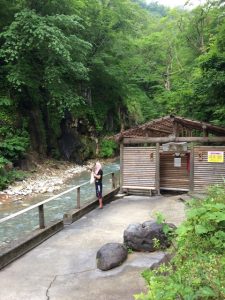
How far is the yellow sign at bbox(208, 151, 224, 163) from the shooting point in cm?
1181

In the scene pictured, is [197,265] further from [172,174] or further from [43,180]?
[43,180]

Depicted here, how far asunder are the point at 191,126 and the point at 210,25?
1593 centimetres

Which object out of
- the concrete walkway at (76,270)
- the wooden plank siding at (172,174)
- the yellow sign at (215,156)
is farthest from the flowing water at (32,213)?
the yellow sign at (215,156)

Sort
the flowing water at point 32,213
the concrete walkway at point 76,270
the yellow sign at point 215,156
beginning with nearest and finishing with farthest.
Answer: the concrete walkway at point 76,270
the flowing water at point 32,213
the yellow sign at point 215,156

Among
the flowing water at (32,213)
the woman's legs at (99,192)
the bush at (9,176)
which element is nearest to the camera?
the flowing water at (32,213)

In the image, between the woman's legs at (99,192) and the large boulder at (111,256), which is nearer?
the large boulder at (111,256)

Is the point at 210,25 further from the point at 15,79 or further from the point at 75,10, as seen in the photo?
the point at 15,79

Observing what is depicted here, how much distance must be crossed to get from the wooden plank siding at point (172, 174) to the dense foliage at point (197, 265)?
7.63 m

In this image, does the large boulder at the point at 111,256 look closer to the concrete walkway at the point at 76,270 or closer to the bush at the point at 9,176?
the concrete walkway at the point at 76,270

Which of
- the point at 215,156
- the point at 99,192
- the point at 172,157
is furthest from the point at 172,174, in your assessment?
the point at 99,192

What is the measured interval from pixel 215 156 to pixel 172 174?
1879 millimetres

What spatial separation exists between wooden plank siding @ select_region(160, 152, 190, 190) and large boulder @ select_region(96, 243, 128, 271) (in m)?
6.76

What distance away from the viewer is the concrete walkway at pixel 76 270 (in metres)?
5.32

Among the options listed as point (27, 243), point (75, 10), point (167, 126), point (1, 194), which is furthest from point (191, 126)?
point (75, 10)
